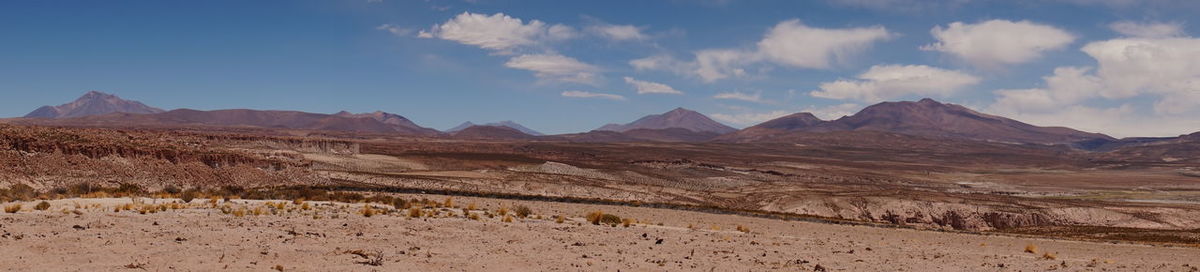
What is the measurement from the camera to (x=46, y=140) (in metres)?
38.0

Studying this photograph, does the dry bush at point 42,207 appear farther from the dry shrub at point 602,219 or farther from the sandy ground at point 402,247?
the dry shrub at point 602,219

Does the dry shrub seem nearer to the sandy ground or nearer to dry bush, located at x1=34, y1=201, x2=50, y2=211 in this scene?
the sandy ground

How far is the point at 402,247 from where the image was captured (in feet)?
51.4

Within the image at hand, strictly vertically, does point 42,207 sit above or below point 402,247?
above

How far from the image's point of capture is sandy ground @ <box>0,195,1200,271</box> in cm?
1313

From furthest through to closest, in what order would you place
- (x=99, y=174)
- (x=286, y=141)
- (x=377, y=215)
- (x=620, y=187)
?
1. (x=286, y=141)
2. (x=620, y=187)
3. (x=99, y=174)
4. (x=377, y=215)

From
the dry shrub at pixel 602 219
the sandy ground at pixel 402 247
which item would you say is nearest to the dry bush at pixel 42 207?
the sandy ground at pixel 402 247

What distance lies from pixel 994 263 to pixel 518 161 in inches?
3023

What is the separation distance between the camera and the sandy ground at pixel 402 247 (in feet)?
43.1

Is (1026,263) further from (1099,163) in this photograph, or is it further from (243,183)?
(1099,163)

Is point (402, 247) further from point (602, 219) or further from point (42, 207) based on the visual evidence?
point (42, 207)

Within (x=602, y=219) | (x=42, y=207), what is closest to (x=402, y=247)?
(x=602, y=219)

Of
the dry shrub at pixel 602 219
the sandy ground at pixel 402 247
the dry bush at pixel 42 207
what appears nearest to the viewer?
the sandy ground at pixel 402 247

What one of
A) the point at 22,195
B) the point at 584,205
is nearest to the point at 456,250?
the point at 22,195
